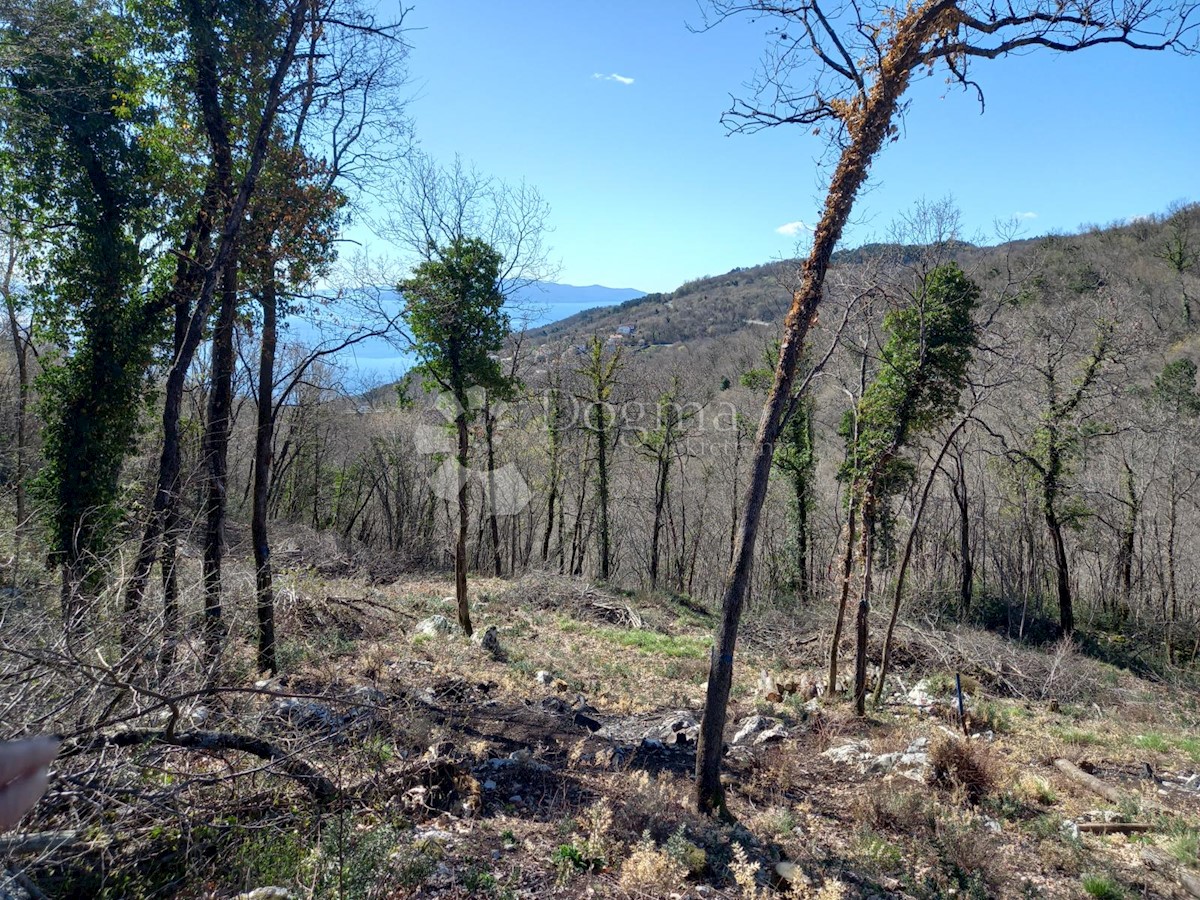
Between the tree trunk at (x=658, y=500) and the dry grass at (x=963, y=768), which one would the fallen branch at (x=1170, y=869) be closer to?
the dry grass at (x=963, y=768)

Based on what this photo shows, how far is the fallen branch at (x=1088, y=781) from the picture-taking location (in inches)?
260

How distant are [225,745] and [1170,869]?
7.15 m

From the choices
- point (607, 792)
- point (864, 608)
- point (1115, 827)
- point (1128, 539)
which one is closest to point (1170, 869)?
point (1115, 827)

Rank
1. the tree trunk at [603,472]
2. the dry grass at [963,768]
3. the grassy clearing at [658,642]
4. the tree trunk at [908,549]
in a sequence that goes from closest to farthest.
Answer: the dry grass at [963,768] → the tree trunk at [908,549] → the grassy clearing at [658,642] → the tree trunk at [603,472]

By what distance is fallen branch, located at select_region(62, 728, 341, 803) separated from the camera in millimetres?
3988

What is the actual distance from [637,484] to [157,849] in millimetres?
28839

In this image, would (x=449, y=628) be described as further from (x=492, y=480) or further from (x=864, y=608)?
(x=492, y=480)

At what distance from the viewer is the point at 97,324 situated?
9.86m

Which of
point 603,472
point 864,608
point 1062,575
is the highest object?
A: point 603,472

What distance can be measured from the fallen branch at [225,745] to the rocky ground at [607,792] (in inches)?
1.8

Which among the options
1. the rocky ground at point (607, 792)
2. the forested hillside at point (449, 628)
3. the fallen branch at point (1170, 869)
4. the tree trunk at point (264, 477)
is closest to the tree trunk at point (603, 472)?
the forested hillside at point (449, 628)

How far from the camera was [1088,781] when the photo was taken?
699cm

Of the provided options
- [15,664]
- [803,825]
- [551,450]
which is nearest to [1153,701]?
[803,825]

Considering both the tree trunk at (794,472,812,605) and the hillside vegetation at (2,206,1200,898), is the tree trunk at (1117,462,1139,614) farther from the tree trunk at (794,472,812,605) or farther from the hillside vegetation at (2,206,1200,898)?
the tree trunk at (794,472,812,605)
